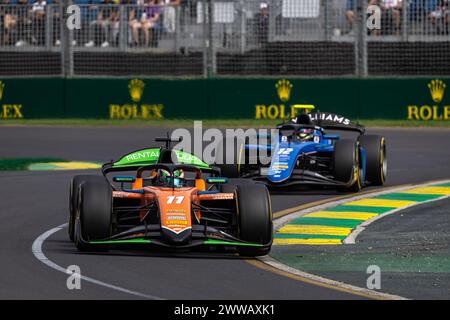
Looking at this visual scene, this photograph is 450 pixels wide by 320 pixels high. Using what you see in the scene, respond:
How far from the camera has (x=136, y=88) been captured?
29.7 metres

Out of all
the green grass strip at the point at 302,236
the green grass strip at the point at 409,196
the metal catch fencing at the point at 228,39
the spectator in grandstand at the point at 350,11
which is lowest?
the green grass strip at the point at 302,236

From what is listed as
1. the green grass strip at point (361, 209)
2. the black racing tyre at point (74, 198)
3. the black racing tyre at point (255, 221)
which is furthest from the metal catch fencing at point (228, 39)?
the black racing tyre at point (255, 221)

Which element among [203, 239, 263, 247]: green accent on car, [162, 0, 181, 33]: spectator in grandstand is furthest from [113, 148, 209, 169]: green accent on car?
[162, 0, 181, 33]: spectator in grandstand

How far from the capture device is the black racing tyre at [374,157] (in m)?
18.6

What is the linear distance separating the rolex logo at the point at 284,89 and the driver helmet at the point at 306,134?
10.9 metres

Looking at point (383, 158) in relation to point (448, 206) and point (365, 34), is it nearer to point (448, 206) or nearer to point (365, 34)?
point (448, 206)

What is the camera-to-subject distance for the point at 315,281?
10.7 metres

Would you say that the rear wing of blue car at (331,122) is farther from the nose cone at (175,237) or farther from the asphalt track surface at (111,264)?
the nose cone at (175,237)

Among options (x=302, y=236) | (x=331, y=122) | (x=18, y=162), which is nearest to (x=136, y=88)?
(x=18, y=162)

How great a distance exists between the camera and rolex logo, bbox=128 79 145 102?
97.3 feet

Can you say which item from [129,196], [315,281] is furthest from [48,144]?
[315,281]

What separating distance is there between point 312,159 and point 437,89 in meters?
11.4

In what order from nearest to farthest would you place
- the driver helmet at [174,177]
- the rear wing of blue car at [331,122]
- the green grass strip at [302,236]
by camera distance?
1. the driver helmet at [174,177]
2. the green grass strip at [302,236]
3. the rear wing of blue car at [331,122]

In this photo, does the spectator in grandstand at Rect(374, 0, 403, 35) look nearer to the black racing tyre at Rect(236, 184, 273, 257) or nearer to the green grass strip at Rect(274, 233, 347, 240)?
the green grass strip at Rect(274, 233, 347, 240)
